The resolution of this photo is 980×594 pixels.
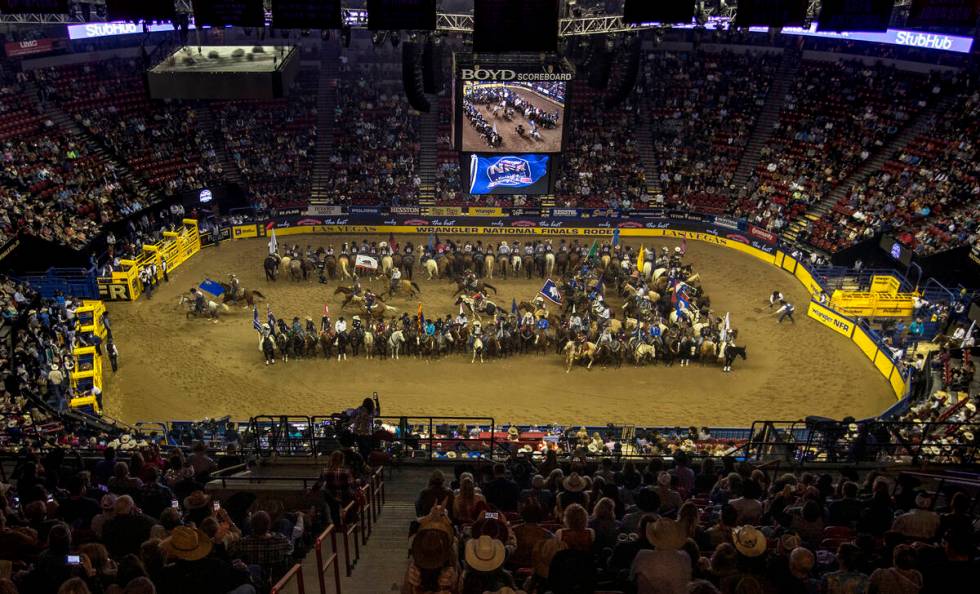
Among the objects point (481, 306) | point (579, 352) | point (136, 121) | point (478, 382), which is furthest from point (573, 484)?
point (136, 121)

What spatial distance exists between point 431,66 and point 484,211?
10.8 metres

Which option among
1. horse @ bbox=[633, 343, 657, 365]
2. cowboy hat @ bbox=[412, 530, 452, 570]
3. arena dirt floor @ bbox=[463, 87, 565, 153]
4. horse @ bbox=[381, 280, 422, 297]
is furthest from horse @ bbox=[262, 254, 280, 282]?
cowboy hat @ bbox=[412, 530, 452, 570]

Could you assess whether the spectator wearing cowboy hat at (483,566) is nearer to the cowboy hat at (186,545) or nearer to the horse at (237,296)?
the cowboy hat at (186,545)

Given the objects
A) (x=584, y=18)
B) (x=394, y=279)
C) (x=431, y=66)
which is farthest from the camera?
(x=394, y=279)

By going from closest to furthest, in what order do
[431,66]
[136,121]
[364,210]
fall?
[431,66]
[364,210]
[136,121]

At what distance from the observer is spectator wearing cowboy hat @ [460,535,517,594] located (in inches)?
261

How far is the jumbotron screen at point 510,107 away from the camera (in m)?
26.2

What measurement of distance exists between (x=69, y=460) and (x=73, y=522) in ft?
14.4

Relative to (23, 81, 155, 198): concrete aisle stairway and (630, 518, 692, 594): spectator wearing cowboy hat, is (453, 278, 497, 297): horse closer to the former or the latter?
(23, 81, 155, 198): concrete aisle stairway

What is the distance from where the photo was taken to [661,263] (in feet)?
95.6

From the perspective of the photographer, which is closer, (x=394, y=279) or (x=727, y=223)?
(x=394, y=279)

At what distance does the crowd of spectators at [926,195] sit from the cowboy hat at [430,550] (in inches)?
1080

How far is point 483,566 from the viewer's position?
661 cm

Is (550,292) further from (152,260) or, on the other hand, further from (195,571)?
(195,571)
